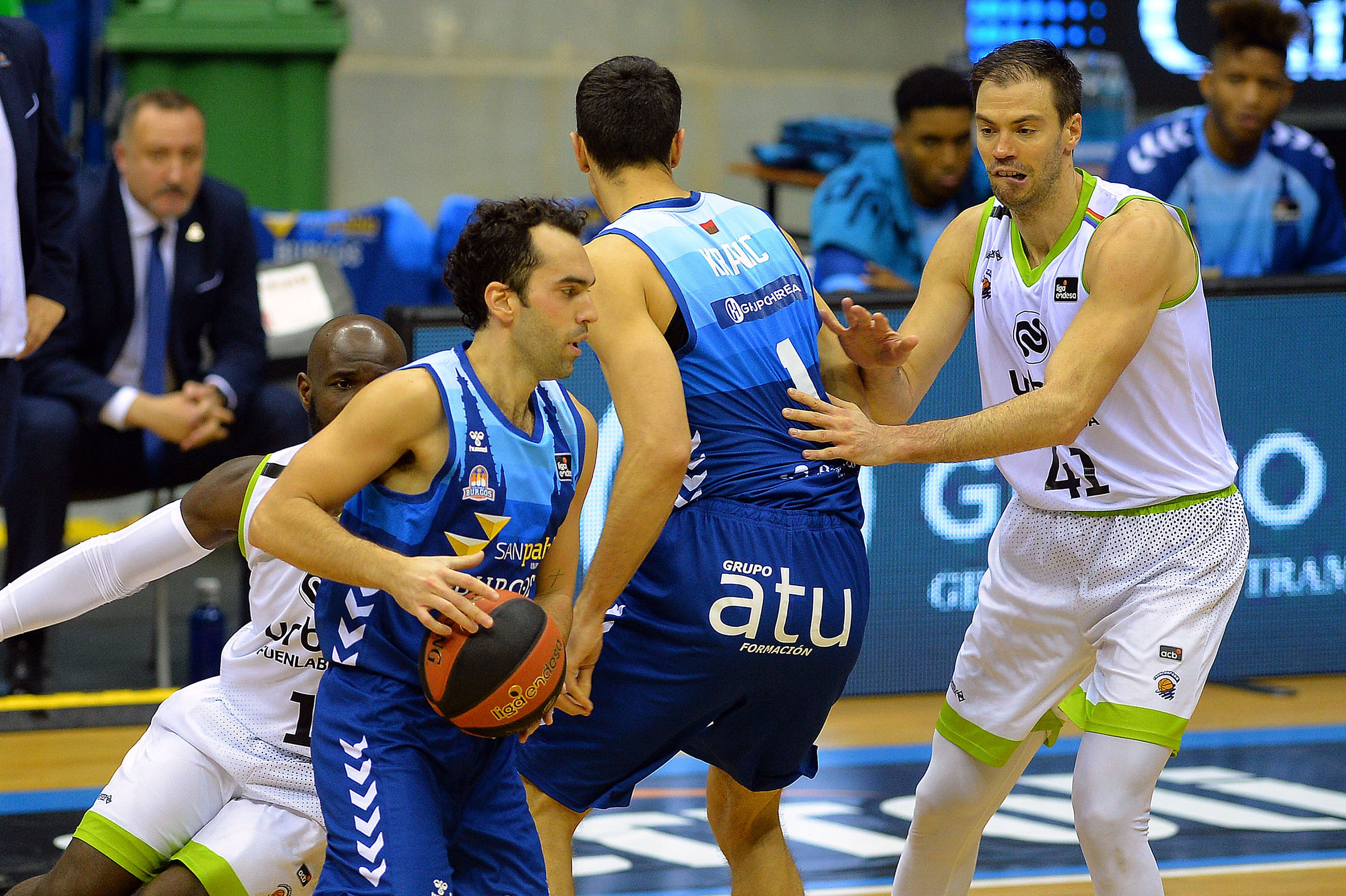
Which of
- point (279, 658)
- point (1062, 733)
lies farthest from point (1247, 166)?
point (279, 658)

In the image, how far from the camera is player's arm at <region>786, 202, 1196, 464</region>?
3.62 m

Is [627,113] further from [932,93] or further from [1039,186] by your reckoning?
[932,93]

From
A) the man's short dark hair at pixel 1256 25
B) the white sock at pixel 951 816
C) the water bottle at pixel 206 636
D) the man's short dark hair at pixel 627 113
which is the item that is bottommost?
the water bottle at pixel 206 636

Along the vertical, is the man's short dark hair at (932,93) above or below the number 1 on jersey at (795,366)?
above

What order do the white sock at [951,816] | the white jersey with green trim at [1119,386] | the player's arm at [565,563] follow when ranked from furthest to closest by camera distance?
the white sock at [951,816] → the white jersey with green trim at [1119,386] → the player's arm at [565,563]

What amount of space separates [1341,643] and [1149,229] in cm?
407

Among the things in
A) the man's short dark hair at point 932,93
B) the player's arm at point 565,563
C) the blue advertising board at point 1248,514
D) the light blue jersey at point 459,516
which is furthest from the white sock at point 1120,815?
the man's short dark hair at point 932,93

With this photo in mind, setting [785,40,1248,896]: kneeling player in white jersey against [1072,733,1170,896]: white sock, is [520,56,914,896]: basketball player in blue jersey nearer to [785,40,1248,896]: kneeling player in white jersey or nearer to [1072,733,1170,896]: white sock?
[785,40,1248,896]: kneeling player in white jersey

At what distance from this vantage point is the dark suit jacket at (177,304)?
6500 mm

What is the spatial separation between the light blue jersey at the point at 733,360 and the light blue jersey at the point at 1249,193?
4262 millimetres

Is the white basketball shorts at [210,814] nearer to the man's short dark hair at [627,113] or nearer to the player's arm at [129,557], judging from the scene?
the player's arm at [129,557]

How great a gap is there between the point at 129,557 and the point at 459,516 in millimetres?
798

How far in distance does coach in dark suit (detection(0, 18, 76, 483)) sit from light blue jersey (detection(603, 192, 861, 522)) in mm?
2679

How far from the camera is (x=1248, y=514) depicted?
688cm
